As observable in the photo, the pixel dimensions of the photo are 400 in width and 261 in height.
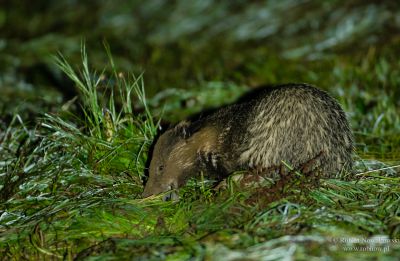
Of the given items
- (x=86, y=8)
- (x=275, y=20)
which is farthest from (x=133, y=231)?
(x=86, y=8)

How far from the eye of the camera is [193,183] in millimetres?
5430

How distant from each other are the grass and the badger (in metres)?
0.19

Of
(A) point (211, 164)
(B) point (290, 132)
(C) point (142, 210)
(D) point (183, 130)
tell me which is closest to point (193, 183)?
(A) point (211, 164)

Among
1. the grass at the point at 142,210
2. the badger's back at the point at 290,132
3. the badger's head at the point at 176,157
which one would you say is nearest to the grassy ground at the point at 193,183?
the grass at the point at 142,210

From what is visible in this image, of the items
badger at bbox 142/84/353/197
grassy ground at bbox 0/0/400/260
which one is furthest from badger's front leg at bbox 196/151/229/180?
grassy ground at bbox 0/0/400/260

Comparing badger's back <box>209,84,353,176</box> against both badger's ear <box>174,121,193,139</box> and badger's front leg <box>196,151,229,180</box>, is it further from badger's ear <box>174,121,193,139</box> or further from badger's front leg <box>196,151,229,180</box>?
badger's ear <box>174,121,193,139</box>

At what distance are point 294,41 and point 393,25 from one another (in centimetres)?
155

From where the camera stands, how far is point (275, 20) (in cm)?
1195

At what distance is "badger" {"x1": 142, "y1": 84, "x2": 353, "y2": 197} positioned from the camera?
5074 mm

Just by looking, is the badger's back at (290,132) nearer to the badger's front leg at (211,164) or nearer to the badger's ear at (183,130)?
the badger's front leg at (211,164)

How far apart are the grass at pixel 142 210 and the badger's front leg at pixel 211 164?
0.17 m

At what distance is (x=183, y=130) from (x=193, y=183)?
44 cm

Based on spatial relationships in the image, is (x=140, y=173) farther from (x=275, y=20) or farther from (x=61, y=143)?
(x=275, y=20)

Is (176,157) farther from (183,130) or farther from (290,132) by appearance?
(290,132)
